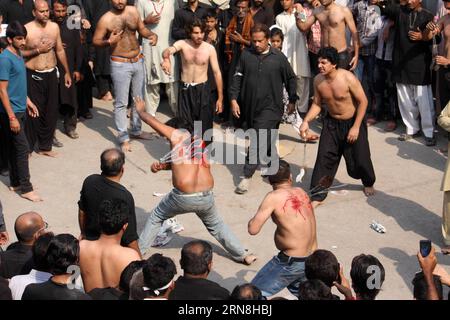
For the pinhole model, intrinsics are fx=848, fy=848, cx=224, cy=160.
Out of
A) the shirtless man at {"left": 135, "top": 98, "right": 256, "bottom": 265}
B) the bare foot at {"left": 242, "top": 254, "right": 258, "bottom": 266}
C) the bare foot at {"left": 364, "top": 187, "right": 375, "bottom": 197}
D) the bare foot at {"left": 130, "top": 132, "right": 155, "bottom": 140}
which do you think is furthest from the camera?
the bare foot at {"left": 130, "top": 132, "right": 155, "bottom": 140}

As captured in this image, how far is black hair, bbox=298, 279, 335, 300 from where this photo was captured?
16.6ft

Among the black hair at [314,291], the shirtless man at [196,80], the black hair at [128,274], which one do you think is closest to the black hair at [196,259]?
the black hair at [128,274]

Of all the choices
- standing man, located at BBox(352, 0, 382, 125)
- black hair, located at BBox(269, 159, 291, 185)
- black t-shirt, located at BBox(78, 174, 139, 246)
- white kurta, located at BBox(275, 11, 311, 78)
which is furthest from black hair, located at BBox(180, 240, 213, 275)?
standing man, located at BBox(352, 0, 382, 125)

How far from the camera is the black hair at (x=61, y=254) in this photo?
543 cm

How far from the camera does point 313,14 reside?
1091cm

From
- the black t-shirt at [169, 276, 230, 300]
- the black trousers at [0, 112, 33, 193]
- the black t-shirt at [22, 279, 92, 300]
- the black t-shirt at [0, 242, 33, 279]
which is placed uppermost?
the black t-shirt at [22, 279, 92, 300]

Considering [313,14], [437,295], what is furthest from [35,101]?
[437,295]

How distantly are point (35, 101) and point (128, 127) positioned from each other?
1.55 meters

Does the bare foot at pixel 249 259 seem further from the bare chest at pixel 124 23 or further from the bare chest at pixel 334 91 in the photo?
the bare chest at pixel 124 23

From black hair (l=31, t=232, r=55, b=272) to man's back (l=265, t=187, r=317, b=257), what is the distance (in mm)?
1882

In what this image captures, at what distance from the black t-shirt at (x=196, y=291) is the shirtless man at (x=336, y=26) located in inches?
224

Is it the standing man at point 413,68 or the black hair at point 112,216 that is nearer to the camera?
the black hair at point 112,216

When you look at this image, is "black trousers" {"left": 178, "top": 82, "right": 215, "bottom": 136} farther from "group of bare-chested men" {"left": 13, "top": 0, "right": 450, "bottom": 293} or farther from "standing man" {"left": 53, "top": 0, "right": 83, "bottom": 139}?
"standing man" {"left": 53, "top": 0, "right": 83, "bottom": 139}

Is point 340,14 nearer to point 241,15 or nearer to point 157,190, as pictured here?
point 241,15
